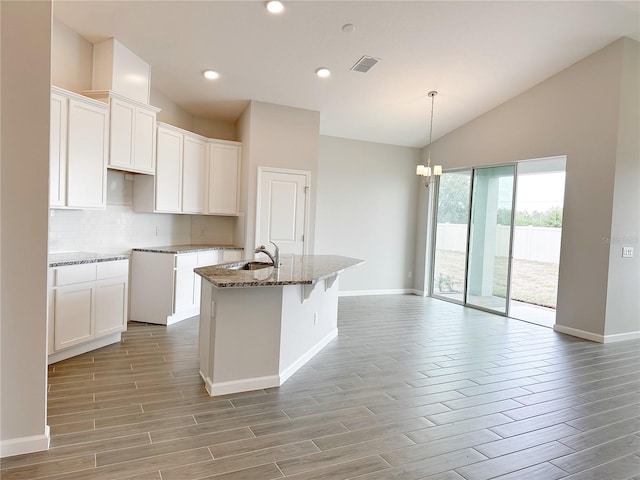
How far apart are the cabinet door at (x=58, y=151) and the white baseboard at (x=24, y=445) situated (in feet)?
6.85

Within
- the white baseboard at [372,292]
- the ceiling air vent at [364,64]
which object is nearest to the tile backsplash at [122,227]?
the white baseboard at [372,292]

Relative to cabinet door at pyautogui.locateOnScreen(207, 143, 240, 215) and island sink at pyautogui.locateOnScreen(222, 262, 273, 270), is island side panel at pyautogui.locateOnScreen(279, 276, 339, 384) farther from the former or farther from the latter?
cabinet door at pyautogui.locateOnScreen(207, 143, 240, 215)

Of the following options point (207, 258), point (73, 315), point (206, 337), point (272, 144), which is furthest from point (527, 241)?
point (73, 315)

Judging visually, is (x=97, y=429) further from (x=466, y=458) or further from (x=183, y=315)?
(x=183, y=315)

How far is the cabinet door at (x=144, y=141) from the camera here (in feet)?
14.7

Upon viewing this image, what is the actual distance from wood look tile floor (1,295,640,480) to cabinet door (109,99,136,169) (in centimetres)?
194

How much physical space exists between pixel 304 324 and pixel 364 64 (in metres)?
3.20

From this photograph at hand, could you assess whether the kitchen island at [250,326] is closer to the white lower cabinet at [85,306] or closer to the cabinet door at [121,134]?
the white lower cabinet at [85,306]

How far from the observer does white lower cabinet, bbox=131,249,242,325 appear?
4.88 meters

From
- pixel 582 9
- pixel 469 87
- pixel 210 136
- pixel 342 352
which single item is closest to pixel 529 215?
pixel 469 87

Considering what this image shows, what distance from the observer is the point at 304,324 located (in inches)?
144

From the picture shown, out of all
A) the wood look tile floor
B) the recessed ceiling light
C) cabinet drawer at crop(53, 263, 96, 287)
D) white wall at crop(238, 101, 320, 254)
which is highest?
the recessed ceiling light

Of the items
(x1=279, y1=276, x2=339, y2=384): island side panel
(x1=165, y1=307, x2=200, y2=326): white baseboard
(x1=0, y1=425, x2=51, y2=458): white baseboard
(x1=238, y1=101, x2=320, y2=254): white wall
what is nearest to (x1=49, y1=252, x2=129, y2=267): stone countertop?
(x1=165, y1=307, x2=200, y2=326): white baseboard

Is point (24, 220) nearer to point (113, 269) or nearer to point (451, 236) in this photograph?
point (113, 269)
